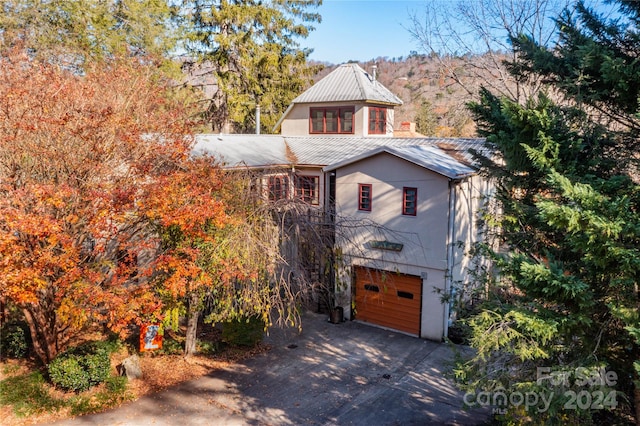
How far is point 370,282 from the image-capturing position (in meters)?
17.4

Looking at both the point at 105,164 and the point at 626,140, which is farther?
the point at 105,164

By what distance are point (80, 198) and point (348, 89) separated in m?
16.9

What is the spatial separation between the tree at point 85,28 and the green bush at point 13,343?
13.8 metres

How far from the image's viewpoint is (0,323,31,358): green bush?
13492mm

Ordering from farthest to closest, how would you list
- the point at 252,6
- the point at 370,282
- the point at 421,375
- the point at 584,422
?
the point at 252,6 < the point at 370,282 < the point at 421,375 < the point at 584,422

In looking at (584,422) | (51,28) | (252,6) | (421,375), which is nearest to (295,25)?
(252,6)

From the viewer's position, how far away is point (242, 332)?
592 inches

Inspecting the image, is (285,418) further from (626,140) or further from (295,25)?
(295,25)

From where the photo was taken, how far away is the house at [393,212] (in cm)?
1581

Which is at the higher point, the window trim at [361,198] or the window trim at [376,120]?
the window trim at [376,120]

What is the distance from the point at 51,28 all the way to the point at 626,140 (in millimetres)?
26917

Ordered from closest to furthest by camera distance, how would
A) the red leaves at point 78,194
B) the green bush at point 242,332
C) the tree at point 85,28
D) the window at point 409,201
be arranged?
the red leaves at point 78,194
the green bush at point 242,332
the window at point 409,201
the tree at point 85,28

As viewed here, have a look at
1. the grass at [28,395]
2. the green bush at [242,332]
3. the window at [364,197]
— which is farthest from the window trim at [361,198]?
the grass at [28,395]

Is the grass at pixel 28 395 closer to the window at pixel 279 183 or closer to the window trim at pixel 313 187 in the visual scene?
the window at pixel 279 183
